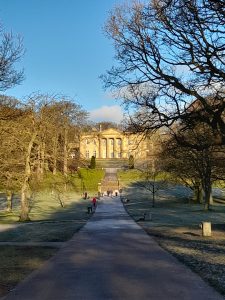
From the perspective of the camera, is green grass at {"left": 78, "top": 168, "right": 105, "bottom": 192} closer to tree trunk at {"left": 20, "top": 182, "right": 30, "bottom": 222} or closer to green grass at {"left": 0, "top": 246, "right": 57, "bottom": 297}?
tree trunk at {"left": 20, "top": 182, "right": 30, "bottom": 222}

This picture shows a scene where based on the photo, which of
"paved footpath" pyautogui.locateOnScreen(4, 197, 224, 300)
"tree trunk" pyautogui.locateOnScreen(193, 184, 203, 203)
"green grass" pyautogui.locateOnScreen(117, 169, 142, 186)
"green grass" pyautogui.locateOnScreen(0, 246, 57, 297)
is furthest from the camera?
"green grass" pyautogui.locateOnScreen(117, 169, 142, 186)

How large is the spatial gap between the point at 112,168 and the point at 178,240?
323 ft

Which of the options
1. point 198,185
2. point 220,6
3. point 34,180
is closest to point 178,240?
point 220,6

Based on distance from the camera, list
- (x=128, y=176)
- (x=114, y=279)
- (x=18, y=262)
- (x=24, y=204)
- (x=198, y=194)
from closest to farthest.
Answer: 1. (x=114, y=279)
2. (x=18, y=262)
3. (x=24, y=204)
4. (x=198, y=194)
5. (x=128, y=176)

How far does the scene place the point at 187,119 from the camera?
2267 cm

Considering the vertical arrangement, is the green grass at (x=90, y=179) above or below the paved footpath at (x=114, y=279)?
above

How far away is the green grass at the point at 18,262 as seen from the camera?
11.4 m

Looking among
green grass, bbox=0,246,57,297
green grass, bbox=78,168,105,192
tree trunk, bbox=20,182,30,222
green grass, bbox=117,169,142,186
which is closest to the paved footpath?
green grass, bbox=0,246,57,297

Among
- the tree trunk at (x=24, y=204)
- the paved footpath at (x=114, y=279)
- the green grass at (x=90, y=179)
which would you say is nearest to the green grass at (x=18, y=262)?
the paved footpath at (x=114, y=279)

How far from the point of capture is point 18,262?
15195 mm

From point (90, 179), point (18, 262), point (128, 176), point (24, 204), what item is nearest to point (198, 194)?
point (24, 204)

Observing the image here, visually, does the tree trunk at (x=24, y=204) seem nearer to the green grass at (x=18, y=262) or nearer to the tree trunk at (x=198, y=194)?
the green grass at (x=18, y=262)

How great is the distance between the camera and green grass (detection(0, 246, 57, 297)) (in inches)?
450

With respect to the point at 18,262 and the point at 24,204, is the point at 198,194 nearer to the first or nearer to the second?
the point at 24,204
